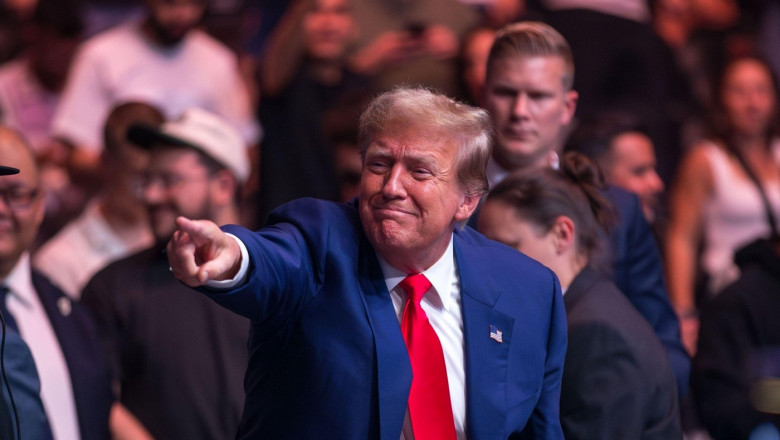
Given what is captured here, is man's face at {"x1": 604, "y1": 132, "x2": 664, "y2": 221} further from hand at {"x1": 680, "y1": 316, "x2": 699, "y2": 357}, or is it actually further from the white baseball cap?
the white baseball cap

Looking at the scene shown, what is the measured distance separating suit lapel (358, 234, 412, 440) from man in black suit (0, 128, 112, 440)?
4.81 ft

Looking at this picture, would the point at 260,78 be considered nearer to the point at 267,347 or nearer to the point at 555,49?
the point at 555,49

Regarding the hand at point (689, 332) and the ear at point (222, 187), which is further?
the hand at point (689, 332)

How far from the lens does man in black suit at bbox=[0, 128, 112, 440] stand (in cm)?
364

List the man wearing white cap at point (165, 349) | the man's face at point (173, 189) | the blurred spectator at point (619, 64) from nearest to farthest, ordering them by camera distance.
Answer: the man wearing white cap at point (165, 349)
the man's face at point (173, 189)
the blurred spectator at point (619, 64)

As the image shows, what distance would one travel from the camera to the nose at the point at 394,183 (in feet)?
8.19

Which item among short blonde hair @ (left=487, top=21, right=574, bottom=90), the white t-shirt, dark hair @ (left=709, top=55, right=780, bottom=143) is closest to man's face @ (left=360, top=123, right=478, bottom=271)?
short blonde hair @ (left=487, top=21, right=574, bottom=90)

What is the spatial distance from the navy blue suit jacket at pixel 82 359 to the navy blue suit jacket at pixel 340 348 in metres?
1.26

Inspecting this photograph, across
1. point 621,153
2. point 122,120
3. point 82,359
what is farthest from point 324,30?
point 82,359

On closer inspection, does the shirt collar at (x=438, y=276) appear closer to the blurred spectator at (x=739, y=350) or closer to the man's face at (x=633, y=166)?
the blurred spectator at (x=739, y=350)

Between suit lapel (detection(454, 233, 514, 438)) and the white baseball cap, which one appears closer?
suit lapel (detection(454, 233, 514, 438))

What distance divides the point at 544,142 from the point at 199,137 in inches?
53.9

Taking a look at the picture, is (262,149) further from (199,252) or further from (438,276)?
(199,252)

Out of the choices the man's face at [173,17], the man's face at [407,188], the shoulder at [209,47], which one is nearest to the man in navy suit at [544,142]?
the man's face at [407,188]
